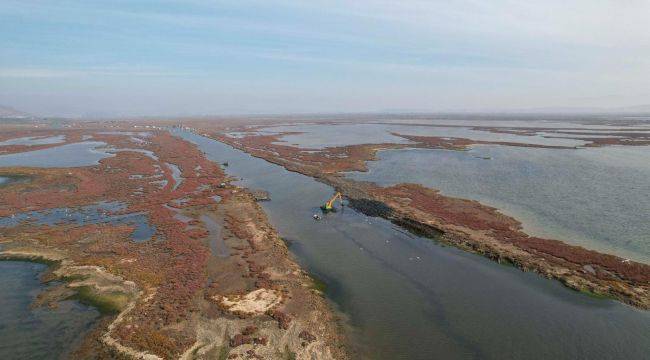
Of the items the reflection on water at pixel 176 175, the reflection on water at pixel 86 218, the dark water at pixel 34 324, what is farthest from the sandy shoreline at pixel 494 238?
the dark water at pixel 34 324

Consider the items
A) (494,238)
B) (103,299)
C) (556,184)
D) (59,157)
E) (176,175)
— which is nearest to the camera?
(103,299)

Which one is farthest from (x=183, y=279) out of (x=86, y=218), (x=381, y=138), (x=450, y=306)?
(x=381, y=138)

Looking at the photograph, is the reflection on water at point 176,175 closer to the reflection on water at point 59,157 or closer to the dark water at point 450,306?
the reflection on water at point 59,157

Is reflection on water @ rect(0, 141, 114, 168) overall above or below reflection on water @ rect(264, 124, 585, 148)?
below

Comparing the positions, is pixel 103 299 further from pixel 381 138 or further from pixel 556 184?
pixel 381 138

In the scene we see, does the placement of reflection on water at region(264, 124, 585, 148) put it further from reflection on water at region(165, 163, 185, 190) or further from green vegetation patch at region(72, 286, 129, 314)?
green vegetation patch at region(72, 286, 129, 314)

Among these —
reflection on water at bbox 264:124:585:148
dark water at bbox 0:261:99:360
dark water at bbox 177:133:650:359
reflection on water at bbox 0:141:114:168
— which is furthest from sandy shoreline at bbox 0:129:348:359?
reflection on water at bbox 264:124:585:148
